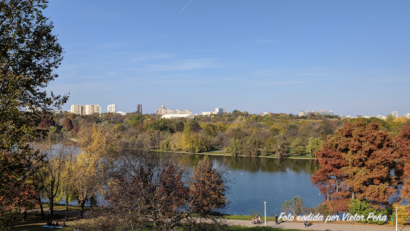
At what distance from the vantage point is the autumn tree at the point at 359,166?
47.6 ft

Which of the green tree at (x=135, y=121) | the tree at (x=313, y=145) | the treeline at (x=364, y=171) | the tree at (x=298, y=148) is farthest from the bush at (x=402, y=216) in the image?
the green tree at (x=135, y=121)

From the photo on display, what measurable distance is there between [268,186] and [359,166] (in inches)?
408

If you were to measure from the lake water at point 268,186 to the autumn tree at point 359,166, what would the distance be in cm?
378

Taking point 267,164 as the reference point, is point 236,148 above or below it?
above

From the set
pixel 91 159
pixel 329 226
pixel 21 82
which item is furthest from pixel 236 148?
pixel 21 82

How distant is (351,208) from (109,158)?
12784mm

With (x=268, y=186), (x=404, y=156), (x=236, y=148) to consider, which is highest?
(x=404, y=156)

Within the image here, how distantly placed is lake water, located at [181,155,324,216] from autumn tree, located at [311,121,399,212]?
3778 millimetres

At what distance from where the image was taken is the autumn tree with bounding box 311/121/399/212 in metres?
14.5

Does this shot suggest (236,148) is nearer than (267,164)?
No

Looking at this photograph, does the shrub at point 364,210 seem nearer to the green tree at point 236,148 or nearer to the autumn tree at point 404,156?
the autumn tree at point 404,156

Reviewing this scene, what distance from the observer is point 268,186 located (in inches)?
977

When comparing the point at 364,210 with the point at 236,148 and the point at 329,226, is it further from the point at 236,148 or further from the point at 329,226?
the point at 236,148

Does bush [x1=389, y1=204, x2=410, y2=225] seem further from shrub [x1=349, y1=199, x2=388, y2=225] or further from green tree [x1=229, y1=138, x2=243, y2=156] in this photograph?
green tree [x1=229, y1=138, x2=243, y2=156]
